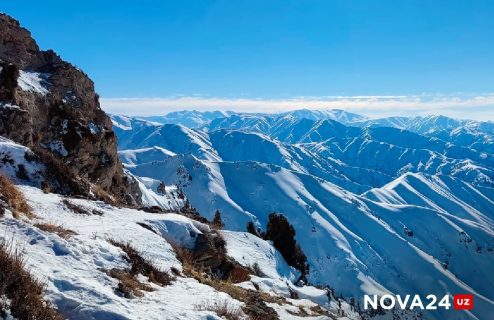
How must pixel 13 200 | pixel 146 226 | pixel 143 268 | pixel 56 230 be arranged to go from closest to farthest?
pixel 56 230 → pixel 143 268 → pixel 13 200 → pixel 146 226

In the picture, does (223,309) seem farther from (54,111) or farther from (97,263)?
(54,111)

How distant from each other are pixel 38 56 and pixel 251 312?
53529 mm

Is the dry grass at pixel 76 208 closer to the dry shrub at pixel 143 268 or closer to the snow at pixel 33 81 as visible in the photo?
the dry shrub at pixel 143 268

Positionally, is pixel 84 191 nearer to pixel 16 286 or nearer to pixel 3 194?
pixel 3 194

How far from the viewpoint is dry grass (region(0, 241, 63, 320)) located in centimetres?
768

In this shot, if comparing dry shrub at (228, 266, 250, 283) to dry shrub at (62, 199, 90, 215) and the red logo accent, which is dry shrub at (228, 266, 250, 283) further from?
the red logo accent

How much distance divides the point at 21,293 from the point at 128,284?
3.92 metres

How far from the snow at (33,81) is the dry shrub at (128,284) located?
126ft

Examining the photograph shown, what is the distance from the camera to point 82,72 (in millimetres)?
57750

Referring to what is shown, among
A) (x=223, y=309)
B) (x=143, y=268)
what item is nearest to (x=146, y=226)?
(x=143, y=268)

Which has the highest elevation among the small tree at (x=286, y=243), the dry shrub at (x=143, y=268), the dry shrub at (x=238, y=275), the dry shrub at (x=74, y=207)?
the dry shrub at (x=74, y=207)

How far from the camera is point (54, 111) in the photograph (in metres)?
45.5

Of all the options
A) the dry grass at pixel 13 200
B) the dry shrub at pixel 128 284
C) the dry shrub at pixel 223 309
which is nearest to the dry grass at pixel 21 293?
the dry shrub at pixel 128 284

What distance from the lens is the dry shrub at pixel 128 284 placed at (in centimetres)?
1105
